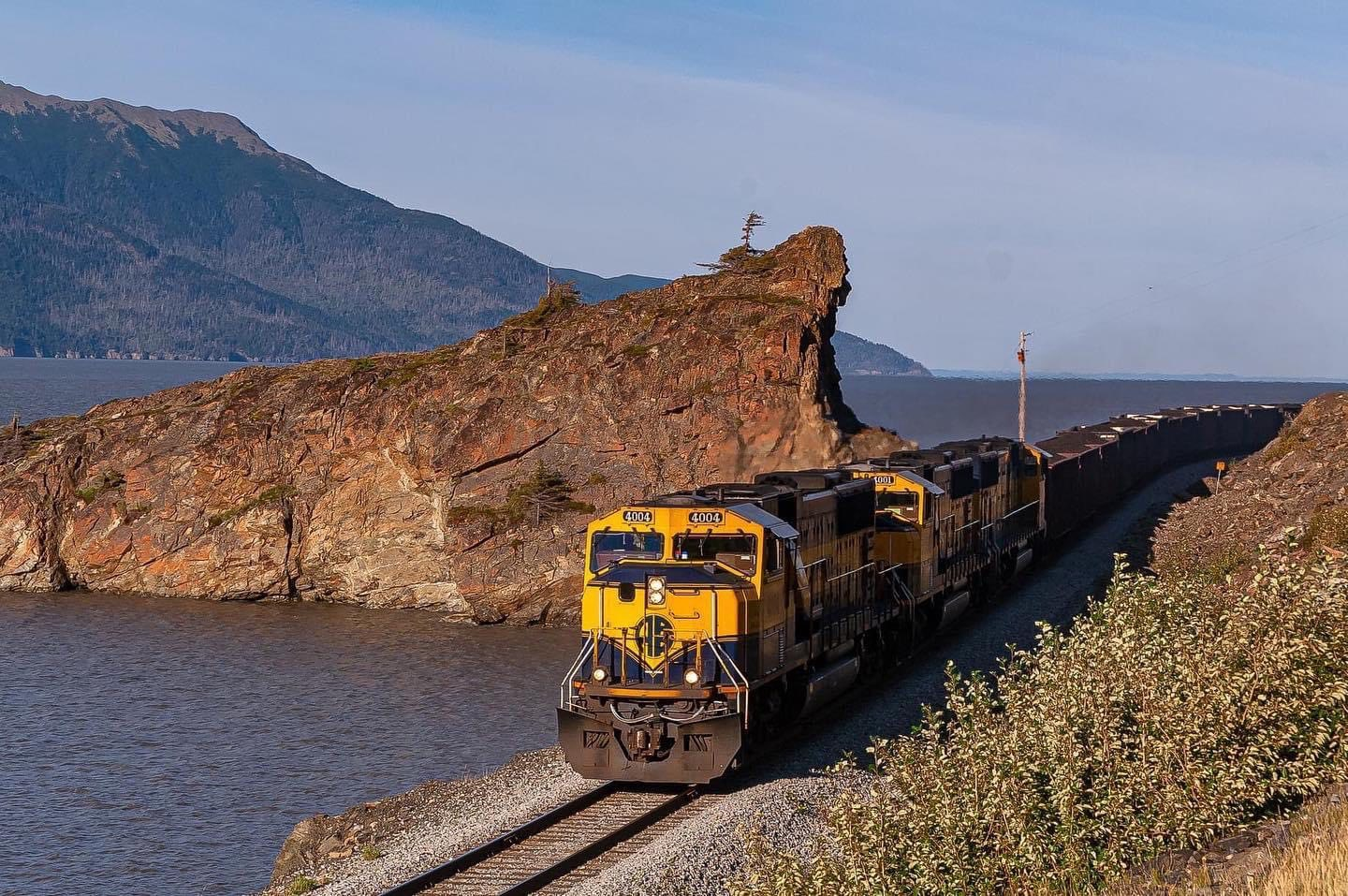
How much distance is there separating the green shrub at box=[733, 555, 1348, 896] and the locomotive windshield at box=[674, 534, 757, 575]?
697cm

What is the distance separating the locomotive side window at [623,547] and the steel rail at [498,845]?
155 inches

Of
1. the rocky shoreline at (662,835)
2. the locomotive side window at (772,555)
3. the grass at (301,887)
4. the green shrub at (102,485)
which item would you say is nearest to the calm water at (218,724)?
the rocky shoreline at (662,835)

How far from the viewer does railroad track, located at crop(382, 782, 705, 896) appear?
18250 mm

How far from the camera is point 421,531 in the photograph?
6009cm

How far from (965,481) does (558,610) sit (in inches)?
826

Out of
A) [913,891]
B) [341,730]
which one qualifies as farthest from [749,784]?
[341,730]

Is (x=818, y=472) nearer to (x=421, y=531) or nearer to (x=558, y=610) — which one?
(x=558, y=610)

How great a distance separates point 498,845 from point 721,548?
21.3 feet

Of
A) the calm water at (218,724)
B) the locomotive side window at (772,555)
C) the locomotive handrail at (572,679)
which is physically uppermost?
the locomotive side window at (772,555)

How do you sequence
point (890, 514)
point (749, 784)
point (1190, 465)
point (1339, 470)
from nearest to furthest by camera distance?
point (749, 784), point (890, 514), point (1339, 470), point (1190, 465)

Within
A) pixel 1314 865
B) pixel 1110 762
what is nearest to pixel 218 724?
pixel 1110 762

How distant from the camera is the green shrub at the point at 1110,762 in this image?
14.3 meters

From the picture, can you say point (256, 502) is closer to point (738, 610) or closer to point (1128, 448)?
point (738, 610)

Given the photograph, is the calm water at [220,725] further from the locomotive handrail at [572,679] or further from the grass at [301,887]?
the locomotive handrail at [572,679]
